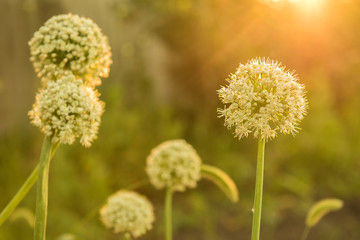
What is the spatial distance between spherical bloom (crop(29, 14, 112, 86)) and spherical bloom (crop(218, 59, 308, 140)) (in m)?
0.63

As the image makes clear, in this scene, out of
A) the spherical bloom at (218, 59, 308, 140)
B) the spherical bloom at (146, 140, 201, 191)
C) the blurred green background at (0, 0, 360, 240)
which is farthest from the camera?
the blurred green background at (0, 0, 360, 240)

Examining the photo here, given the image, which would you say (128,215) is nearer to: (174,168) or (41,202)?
(174,168)

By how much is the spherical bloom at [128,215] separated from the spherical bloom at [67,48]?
707 mm

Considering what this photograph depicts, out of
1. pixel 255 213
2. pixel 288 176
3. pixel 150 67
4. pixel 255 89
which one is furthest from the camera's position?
pixel 150 67

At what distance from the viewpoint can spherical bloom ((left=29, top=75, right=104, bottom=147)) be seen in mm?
1615

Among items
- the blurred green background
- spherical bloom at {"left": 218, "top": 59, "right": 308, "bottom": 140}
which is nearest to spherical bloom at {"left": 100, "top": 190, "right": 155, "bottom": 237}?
spherical bloom at {"left": 218, "top": 59, "right": 308, "bottom": 140}

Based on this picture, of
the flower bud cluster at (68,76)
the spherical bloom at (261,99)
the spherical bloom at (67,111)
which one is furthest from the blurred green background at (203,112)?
the spherical bloom at (261,99)

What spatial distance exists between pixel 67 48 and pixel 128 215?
0.89 m

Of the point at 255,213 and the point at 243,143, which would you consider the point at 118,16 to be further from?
the point at 255,213

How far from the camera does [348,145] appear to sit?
21.8 feet

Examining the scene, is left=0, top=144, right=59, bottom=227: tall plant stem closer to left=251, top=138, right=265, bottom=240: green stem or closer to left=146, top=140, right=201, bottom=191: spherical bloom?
left=251, top=138, right=265, bottom=240: green stem

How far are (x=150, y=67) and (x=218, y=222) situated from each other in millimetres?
3606

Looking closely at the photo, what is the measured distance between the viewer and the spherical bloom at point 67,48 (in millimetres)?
1803

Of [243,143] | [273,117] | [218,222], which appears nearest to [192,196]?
[218,222]
